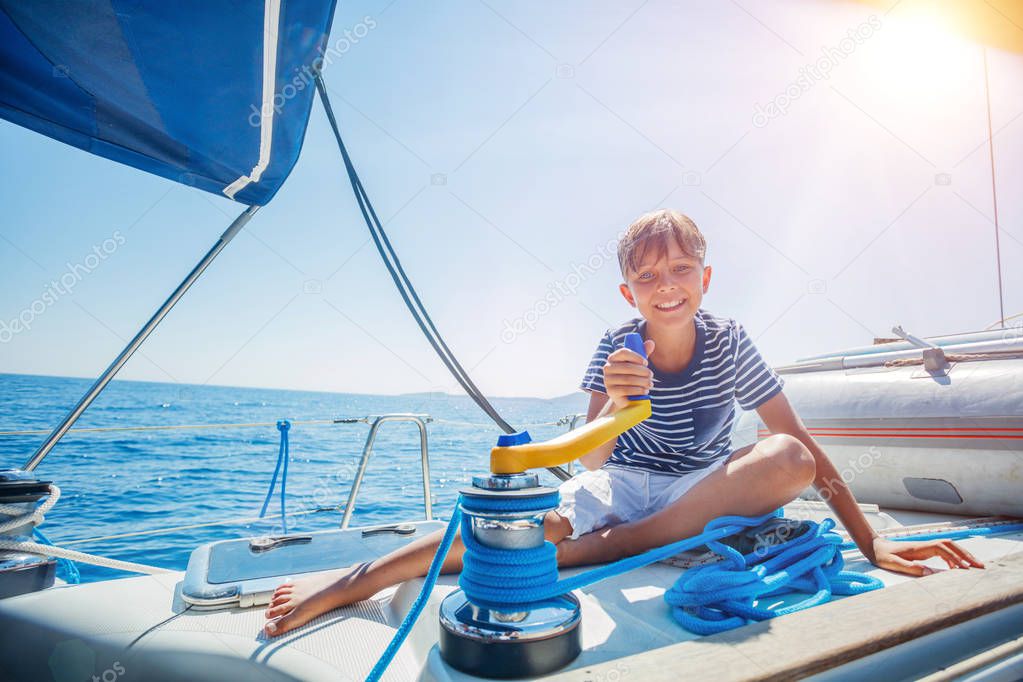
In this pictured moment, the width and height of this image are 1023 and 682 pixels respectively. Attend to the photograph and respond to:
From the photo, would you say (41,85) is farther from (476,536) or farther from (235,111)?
(476,536)

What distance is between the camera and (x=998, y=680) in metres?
0.65

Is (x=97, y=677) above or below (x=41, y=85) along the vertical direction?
below

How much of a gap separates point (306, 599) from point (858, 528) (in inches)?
42.5

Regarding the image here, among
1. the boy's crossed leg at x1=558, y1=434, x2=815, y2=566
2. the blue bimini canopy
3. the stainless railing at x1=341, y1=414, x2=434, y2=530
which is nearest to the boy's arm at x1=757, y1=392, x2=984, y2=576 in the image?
the boy's crossed leg at x1=558, y1=434, x2=815, y2=566

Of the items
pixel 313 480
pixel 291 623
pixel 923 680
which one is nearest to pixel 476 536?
pixel 291 623

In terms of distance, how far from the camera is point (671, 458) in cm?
142

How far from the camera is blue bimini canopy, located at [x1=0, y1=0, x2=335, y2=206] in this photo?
933 millimetres

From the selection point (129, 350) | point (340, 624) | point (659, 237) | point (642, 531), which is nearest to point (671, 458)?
point (642, 531)

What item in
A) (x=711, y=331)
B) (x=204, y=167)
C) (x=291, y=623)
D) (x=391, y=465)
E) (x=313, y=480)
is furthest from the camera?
(x=391, y=465)

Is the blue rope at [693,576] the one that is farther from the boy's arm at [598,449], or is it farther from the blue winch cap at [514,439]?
the boy's arm at [598,449]

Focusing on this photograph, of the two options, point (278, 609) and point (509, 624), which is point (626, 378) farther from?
point (278, 609)

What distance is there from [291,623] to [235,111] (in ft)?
3.35

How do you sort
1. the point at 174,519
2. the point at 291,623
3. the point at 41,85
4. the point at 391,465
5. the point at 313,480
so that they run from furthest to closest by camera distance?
the point at 391,465 → the point at 313,480 → the point at 174,519 → the point at 41,85 → the point at 291,623

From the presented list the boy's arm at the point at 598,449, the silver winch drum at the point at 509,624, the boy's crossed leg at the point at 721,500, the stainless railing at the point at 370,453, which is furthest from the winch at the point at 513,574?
the stainless railing at the point at 370,453
